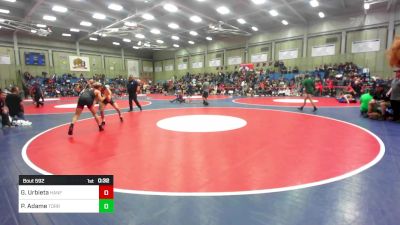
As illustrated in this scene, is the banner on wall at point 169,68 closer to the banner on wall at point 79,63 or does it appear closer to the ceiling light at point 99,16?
the banner on wall at point 79,63

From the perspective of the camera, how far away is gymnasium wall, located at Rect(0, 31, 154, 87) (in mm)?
24033

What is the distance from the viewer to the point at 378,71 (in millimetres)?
18203

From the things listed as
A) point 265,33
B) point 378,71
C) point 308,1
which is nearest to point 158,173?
point 308,1

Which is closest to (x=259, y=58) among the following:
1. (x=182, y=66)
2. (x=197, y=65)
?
(x=197, y=65)

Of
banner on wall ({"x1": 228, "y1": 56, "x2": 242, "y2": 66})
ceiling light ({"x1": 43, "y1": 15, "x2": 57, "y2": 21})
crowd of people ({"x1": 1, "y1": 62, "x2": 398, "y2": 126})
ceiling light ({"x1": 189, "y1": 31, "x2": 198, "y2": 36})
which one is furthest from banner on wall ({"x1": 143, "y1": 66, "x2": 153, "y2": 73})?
ceiling light ({"x1": 43, "y1": 15, "x2": 57, "y2": 21})

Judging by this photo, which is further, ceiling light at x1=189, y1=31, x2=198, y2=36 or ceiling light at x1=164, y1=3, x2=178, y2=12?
ceiling light at x1=189, y1=31, x2=198, y2=36

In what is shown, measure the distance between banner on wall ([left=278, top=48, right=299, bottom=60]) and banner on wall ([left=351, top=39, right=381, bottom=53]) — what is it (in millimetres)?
4547

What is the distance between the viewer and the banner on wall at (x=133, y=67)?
35125mm

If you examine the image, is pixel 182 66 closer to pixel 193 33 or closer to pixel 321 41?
pixel 193 33

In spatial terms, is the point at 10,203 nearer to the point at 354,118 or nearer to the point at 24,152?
the point at 24,152

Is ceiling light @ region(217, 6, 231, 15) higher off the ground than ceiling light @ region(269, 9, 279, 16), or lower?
higher
